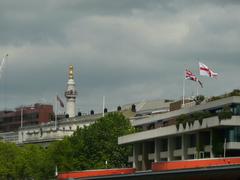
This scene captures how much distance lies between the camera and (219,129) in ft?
426

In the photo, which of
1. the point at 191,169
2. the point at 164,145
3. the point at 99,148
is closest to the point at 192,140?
the point at 164,145

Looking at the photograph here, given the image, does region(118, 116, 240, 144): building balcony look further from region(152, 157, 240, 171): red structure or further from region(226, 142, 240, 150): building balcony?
region(152, 157, 240, 171): red structure

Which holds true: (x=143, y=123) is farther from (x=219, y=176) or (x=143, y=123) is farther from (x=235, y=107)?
(x=219, y=176)

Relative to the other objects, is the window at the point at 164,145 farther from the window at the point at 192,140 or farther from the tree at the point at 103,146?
the tree at the point at 103,146

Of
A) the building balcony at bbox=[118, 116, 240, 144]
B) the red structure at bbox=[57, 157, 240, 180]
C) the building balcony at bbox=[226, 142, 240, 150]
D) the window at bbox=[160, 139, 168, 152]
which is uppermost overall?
the building balcony at bbox=[118, 116, 240, 144]

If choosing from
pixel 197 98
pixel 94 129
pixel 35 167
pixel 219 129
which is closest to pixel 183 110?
pixel 197 98

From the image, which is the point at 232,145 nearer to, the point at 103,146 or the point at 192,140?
the point at 192,140

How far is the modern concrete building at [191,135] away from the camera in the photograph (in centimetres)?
12812

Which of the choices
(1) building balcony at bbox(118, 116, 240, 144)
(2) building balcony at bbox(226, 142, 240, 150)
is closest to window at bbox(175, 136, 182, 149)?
(1) building balcony at bbox(118, 116, 240, 144)

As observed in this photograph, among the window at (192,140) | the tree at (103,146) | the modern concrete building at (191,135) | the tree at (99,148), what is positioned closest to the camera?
the modern concrete building at (191,135)

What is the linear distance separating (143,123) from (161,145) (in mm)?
17023

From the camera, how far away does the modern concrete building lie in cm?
12812

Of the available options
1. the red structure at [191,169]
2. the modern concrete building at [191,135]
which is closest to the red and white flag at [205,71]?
the modern concrete building at [191,135]

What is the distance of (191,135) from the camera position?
461 feet
